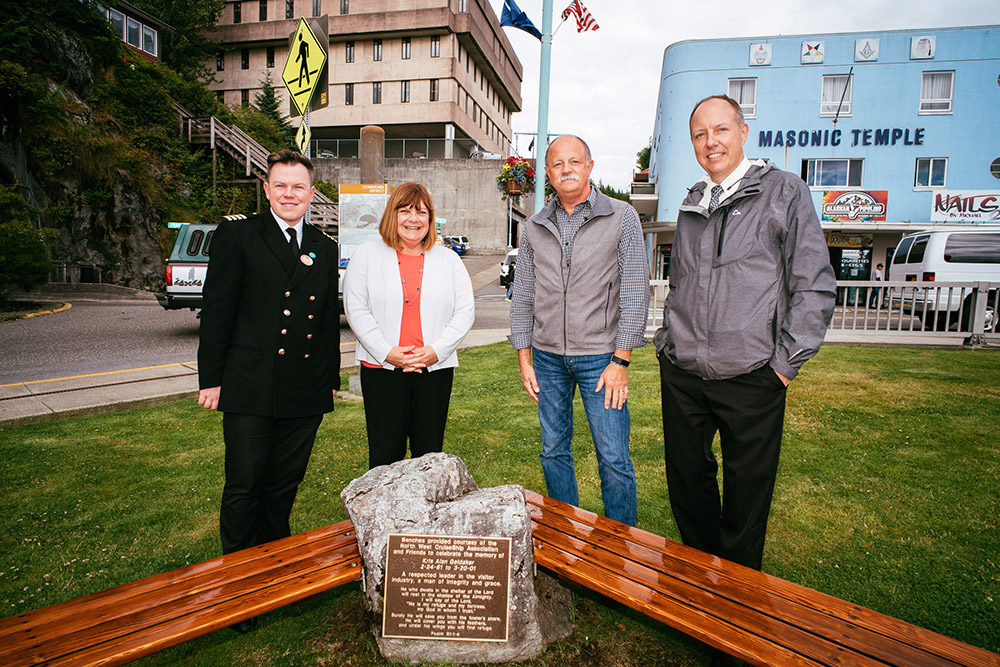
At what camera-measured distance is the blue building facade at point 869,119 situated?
24.1 metres

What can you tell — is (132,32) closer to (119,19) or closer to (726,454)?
(119,19)

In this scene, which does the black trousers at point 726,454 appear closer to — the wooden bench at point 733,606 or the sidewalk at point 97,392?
the wooden bench at point 733,606

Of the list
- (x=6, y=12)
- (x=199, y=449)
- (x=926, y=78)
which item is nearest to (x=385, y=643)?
(x=199, y=449)

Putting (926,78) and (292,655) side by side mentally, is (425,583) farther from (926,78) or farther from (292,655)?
(926,78)

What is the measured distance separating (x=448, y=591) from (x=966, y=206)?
3070 cm

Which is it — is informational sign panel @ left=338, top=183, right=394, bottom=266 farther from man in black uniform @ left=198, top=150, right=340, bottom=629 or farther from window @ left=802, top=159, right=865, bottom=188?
window @ left=802, top=159, right=865, bottom=188

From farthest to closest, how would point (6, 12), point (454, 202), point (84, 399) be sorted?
point (454, 202) → point (6, 12) → point (84, 399)

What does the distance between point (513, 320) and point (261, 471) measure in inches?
61.9

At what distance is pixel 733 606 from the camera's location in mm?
2012

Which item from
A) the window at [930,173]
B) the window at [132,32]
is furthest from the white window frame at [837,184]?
the window at [132,32]

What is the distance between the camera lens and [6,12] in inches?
737

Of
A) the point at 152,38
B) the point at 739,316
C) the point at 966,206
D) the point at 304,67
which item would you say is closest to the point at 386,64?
the point at 152,38

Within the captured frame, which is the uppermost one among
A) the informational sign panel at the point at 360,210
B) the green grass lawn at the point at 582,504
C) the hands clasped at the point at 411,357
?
the informational sign panel at the point at 360,210

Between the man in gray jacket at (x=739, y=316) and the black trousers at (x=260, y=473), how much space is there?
1.84m
